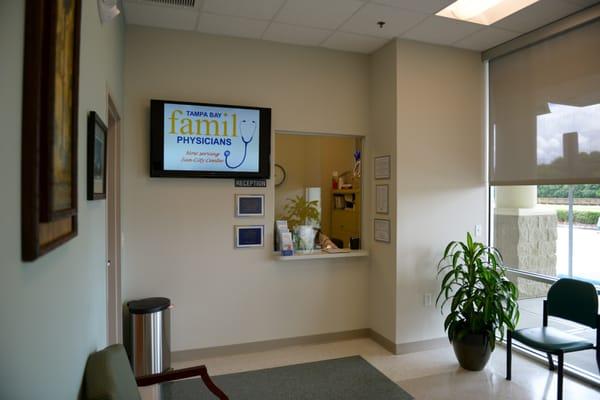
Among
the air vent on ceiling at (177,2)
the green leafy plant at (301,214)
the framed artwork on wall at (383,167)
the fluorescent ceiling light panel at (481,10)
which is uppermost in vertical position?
the fluorescent ceiling light panel at (481,10)

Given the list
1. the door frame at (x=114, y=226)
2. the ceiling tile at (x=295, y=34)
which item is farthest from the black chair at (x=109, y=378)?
the ceiling tile at (x=295, y=34)

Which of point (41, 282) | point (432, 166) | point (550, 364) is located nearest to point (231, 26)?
point (432, 166)

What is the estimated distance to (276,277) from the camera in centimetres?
397

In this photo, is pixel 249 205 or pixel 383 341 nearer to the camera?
pixel 249 205

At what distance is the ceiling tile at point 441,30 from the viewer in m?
3.49

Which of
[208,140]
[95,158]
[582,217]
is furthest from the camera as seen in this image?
[208,140]

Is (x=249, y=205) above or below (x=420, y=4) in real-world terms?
below

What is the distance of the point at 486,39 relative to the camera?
12.6 feet

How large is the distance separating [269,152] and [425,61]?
181cm

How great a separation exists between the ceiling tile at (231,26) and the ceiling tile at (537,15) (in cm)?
213

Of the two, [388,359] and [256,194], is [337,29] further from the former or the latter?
[388,359]

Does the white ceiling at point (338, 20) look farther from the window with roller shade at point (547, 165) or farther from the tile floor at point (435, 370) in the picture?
the tile floor at point (435, 370)

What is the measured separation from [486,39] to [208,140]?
285 cm

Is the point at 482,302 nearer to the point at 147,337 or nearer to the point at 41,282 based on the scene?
the point at 147,337
